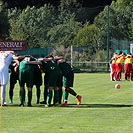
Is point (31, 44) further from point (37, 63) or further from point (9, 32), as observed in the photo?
point (37, 63)

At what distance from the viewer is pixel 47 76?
67.5 feet

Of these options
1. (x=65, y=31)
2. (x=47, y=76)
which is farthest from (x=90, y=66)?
(x=47, y=76)

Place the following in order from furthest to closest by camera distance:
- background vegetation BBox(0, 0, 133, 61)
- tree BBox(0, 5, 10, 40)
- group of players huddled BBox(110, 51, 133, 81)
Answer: tree BBox(0, 5, 10, 40) → background vegetation BBox(0, 0, 133, 61) → group of players huddled BBox(110, 51, 133, 81)

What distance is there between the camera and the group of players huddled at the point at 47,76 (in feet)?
64.2

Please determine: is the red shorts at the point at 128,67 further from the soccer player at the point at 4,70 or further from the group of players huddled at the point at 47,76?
the soccer player at the point at 4,70

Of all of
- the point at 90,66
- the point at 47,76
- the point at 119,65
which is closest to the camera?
the point at 47,76

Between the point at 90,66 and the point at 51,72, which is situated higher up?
the point at 51,72

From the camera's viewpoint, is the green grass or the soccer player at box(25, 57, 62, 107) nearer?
the green grass

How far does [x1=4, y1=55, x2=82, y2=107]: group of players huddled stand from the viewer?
19578mm

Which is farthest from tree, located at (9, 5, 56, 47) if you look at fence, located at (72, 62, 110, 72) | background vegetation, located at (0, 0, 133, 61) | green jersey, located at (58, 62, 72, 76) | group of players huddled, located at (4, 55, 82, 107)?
green jersey, located at (58, 62, 72, 76)

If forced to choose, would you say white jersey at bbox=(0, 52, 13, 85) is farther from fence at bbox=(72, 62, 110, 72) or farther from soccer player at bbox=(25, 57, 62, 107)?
fence at bbox=(72, 62, 110, 72)

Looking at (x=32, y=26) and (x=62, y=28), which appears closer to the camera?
(x=32, y=26)

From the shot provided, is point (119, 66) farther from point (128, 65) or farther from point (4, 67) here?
point (4, 67)

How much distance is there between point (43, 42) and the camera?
2527 inches
